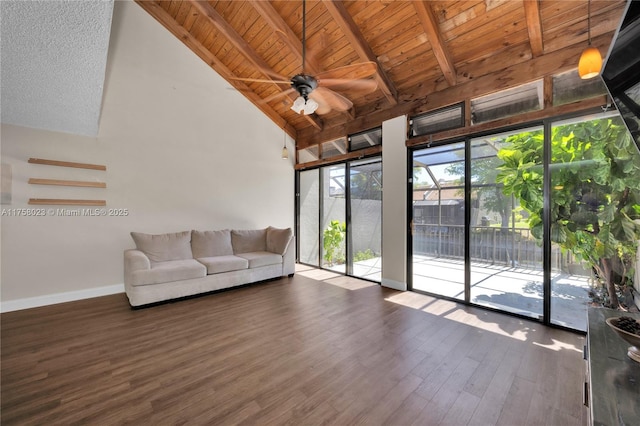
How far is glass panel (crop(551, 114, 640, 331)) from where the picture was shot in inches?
95.7

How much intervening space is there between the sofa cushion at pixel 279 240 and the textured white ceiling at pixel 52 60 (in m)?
3.13

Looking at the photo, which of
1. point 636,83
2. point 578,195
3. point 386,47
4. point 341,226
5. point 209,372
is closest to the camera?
point 636,83

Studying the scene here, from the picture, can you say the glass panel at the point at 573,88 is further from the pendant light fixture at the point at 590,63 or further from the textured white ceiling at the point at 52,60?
the textured white ceiling at the point at 52,60

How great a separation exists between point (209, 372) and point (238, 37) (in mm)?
4670

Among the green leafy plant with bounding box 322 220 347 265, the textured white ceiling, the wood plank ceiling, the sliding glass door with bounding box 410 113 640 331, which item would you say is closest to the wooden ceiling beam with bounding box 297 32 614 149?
the wood plank ceiling

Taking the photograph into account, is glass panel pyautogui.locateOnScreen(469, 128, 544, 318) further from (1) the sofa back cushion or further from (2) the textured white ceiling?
(2) the textured white ceiling

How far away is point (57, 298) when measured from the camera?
11.5 ft

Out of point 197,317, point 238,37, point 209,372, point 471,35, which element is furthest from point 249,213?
point 471,35

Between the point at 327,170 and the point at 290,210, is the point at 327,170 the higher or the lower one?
the higher one

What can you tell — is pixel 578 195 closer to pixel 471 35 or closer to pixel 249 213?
pixel 471 35

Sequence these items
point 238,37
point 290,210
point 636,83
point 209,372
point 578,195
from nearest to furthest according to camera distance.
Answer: point 636,83 → point 209,372 → point 578,195 → point 238,37 → point 290,210

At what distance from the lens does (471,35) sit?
3043 mm

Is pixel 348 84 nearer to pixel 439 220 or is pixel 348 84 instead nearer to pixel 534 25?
pixel 534 25

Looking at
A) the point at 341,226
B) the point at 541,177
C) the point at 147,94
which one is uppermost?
the point at 147,94
